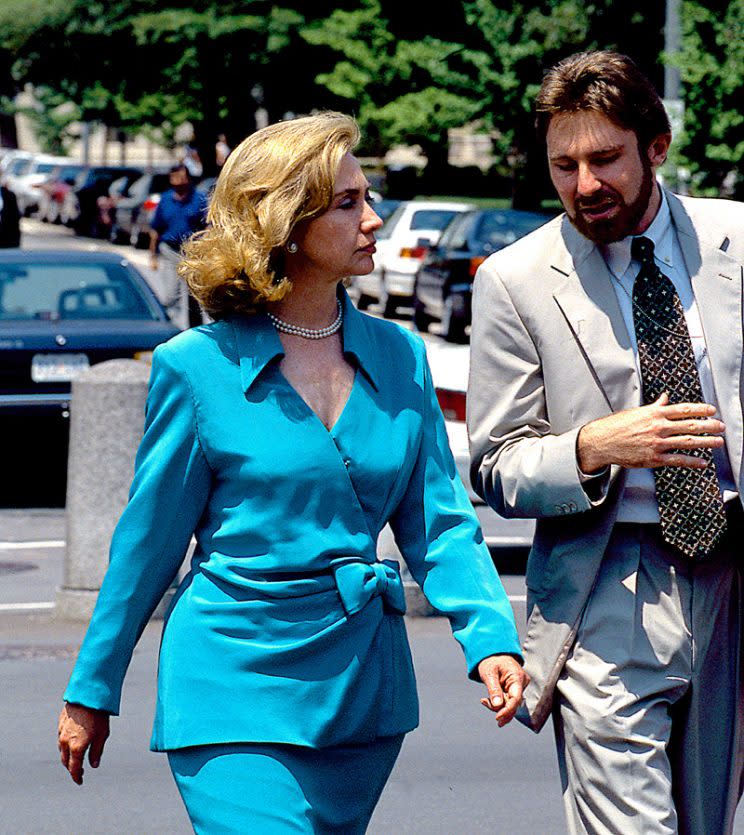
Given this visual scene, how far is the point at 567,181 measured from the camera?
149 inches

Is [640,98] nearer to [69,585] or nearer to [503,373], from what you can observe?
[503,373]

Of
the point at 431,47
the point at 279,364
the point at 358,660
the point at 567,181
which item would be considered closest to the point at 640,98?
the point at 567,181

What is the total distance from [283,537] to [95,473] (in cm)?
588

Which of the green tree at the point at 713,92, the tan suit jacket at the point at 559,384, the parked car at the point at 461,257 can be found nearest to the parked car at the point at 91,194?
the parked car at the point at 461,257

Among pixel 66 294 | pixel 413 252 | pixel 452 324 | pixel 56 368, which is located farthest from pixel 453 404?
pixel 413 252

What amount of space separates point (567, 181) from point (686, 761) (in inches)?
47.2

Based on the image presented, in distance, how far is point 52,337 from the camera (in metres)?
12.4

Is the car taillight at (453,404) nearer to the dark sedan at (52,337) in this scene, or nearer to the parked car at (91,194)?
the dark sedan at (52,337)

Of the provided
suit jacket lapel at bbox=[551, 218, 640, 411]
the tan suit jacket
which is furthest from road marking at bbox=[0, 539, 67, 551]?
suit jacket lapel at bbox=[551, 218, 640, 411]

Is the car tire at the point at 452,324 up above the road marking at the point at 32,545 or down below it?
below

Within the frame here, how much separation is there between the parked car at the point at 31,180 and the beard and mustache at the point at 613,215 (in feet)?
193

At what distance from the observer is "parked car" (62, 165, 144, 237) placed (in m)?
52.3

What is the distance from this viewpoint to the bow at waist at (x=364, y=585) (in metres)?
3.37

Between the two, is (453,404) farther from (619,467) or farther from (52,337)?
(619,467)
